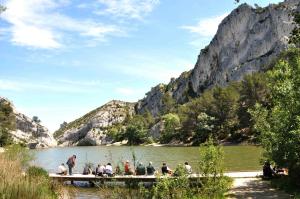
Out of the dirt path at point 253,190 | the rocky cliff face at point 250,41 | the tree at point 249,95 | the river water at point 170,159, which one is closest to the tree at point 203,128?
the tree at point 249,95

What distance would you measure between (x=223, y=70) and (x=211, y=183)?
18159cm

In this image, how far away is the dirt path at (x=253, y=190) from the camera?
20.4 metres

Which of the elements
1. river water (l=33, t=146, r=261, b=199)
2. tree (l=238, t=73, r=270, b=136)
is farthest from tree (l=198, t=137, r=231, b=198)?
tree (l=238, t=73, r=270, b=136)

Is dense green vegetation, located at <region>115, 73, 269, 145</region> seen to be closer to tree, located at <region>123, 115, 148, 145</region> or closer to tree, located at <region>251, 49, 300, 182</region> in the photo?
tree, located at <region>123, 115, 148, 145</region>

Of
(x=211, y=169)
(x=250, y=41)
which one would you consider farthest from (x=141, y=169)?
(x=250, y=41)

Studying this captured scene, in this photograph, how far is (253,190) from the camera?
22672mm

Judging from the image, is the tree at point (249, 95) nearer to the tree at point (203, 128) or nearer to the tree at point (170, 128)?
the tree at point (203, 128)

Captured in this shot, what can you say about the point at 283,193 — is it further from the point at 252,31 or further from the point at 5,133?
the point at 252,31

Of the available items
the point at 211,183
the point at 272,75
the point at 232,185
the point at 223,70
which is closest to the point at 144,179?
the point at 232,185

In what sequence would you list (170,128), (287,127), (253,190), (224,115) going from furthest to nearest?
(170,128) → (224,115) → (253,190) → (287,127)

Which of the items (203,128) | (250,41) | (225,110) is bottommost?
(203,128)

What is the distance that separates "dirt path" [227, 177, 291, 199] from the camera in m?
20.4

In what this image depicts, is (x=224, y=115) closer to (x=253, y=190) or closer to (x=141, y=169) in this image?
(x=141, y=169)

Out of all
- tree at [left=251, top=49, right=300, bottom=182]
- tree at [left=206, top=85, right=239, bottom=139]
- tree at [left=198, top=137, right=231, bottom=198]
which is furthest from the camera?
tree at [left=206, top=85, right=239, bottom=139]
